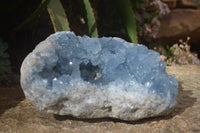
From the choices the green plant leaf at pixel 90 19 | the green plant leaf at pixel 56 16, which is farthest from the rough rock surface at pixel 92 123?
the green plant leaf at pixel 90 19

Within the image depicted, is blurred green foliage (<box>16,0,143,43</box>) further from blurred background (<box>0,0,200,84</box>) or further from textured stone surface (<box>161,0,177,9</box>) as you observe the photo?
textured stone surface (<box>161,0,177,9</box>)

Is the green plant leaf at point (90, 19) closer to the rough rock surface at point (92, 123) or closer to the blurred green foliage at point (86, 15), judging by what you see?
the blurred green foliage at point (86, 15)

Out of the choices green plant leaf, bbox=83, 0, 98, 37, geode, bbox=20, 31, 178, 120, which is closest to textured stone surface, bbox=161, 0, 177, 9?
green plant leaf, bbox=83, 0, 98, 37

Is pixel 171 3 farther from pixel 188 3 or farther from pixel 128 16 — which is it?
pixel 128 16

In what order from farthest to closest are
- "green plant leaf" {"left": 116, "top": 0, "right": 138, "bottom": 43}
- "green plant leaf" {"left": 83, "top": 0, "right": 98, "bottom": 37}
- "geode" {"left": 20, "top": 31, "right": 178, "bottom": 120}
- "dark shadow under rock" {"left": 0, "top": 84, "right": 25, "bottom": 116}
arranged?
"green plant leaf" {"left": 116, "top": 0, "right": 138, "bottom": 43} < "green plant leaf" {"left": 83, "top": 0, "right": 98, "bottom": 37} < "dark shadow under rock" {"left": 0, "top": 84, "right": 25, "bottom": 116} < "geode" {"left": 20, "top": 31, "right": 178, "bottom": 120}

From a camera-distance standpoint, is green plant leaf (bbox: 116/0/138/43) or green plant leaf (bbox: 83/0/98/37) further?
green plant leaf (bbox: 116/0/138/43)

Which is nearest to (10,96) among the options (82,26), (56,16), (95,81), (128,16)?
(56,16)
